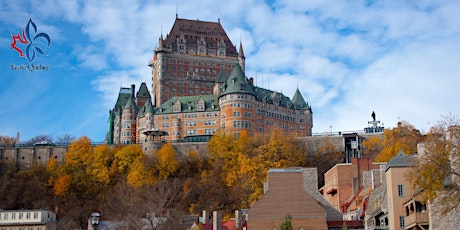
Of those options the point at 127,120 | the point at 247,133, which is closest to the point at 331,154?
the point at 247,133

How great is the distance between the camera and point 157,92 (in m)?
172

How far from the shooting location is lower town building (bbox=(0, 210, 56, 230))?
95750mm

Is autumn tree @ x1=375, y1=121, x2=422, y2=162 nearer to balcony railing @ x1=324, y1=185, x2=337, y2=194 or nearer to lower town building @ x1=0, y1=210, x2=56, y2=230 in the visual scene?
balcony railing @ x1=324, y1=185, x2=337, y2=194

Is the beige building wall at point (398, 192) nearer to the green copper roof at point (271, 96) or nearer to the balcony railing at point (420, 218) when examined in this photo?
the balcony railing at point (420, 218)

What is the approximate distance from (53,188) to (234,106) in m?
42.2

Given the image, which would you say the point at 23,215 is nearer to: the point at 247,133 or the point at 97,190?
the point at 97,190

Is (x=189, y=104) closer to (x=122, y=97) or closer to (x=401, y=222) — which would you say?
(x=122, y=97)

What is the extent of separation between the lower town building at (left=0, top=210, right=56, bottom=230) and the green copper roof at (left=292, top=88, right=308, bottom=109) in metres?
77.3

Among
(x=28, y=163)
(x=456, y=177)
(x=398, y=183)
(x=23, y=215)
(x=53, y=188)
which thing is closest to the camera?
(x=456, y=177)

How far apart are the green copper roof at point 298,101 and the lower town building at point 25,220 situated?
77.3 m

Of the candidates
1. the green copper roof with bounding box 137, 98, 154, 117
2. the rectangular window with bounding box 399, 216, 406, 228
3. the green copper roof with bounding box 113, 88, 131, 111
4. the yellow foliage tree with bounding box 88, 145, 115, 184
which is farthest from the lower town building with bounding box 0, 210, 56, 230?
the green copper roof with bounding box 113, 88, 131, 111

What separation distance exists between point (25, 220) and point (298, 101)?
81.8m

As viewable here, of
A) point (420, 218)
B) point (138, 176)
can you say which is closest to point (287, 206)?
point (420, 218)

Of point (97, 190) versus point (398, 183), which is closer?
point (398, 183)
